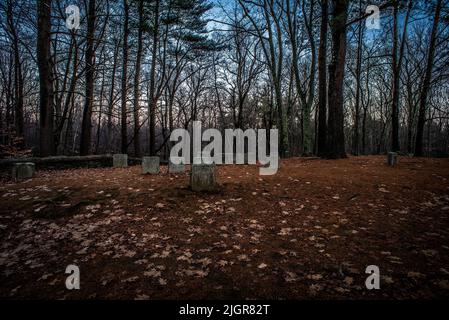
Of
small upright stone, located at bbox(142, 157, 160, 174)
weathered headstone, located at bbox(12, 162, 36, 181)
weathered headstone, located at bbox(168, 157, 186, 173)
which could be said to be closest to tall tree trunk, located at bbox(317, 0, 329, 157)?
weathered headstone, located at bbox(168, 157, 186, 173)

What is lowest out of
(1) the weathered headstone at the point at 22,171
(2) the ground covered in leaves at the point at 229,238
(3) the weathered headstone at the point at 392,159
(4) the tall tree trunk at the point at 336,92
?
(2) the ground covered in leaves at the point at 229,238

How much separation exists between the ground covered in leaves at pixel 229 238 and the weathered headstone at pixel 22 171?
3.68 ft

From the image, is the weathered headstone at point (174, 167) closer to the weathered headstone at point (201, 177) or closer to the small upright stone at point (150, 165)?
the small upright stone at point (150, 165)

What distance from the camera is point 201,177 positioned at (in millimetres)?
5793

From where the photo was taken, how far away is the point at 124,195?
5.48 meters

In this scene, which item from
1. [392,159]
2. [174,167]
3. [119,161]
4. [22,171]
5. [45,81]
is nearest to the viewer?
[22,171]

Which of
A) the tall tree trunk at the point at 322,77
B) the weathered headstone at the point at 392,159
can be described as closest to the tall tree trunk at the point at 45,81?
the tall tree trunk at the point at 322,77

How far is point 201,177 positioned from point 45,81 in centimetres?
805

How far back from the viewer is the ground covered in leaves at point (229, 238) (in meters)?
2.68

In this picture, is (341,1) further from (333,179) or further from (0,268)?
(0,268)

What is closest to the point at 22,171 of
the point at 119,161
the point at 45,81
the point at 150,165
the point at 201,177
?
the point at 119,161

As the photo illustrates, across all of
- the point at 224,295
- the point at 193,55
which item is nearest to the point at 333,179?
the point at 224,295

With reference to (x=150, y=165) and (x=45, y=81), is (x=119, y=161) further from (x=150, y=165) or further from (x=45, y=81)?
(x=45, y=81)

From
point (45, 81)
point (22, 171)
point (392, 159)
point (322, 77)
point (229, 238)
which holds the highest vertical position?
point (322, 77)
